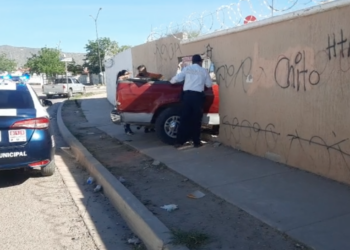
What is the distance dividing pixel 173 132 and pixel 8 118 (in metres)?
3.65

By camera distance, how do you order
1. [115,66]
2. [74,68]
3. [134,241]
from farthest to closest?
[74,68] < [115,66] < [134,241]

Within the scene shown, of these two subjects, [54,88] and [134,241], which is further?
[54,88]

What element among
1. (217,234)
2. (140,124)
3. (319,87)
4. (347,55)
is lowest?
(217,234)

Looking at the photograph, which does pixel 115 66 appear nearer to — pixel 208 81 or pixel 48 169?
pixel 208 81

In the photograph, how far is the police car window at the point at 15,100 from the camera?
6879 millimetres

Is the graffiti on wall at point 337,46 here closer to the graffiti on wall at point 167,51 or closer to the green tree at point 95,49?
the graffiti on wall at point 167,51

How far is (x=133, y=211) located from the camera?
16.7 feet

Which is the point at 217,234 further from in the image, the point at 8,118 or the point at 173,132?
the point at 173,132

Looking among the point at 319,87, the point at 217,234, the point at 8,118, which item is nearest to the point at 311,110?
the point at 319,87

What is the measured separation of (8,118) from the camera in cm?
631

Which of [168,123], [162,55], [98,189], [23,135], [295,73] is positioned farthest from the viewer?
[162,55]

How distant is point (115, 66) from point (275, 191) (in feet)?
56.7

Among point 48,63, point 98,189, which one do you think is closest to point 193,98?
point 98,189

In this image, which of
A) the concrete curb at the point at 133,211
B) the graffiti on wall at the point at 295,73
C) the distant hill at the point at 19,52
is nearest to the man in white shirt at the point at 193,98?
the graffiti on wall at the point at 295,73
